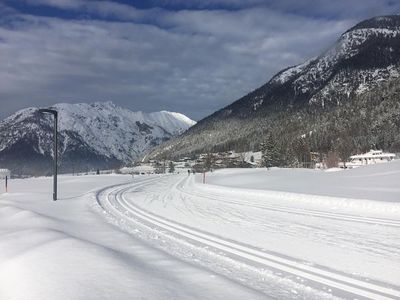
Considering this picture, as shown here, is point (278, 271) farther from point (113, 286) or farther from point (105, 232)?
point (105, 232)

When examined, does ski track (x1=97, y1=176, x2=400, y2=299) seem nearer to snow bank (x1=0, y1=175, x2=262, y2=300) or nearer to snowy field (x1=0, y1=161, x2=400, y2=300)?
snowy field (x1=0, y1=161, x2=400, y2=300)

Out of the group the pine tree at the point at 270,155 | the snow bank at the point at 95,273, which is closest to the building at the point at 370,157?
the pine tree at the point at 270,155

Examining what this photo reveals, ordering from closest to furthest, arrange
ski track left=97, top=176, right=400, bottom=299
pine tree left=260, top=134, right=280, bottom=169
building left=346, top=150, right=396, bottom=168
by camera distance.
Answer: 1. ski track left=97, top=176, right=400, bottom=299
2. pine tree left=260, top=134, right=280, bottom=169
3. building left=346, top=150, right=396, bottom=168

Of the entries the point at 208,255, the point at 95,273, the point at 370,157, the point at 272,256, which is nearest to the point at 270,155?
the point at 370,157

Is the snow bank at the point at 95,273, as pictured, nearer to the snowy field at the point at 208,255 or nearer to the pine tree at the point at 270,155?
the snowy field at the point at 208,255

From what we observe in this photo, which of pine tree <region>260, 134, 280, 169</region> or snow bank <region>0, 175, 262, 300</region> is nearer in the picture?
snow bank <region>0, 175, 262, 300</region>

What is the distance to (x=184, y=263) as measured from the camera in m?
9.52

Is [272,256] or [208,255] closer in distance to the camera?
[272,256]

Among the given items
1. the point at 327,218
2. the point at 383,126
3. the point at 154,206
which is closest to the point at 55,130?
the point at 154,206

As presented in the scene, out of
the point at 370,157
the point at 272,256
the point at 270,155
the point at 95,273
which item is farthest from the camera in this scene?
the point at 370,157

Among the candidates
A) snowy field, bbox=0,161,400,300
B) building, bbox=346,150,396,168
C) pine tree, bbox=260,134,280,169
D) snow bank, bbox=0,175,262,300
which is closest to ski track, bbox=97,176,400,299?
snowy field, bbox=0,161,400,300

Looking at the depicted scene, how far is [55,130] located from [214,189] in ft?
38.0

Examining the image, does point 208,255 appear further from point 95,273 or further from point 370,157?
point 370,157

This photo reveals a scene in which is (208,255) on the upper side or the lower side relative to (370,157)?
lower
